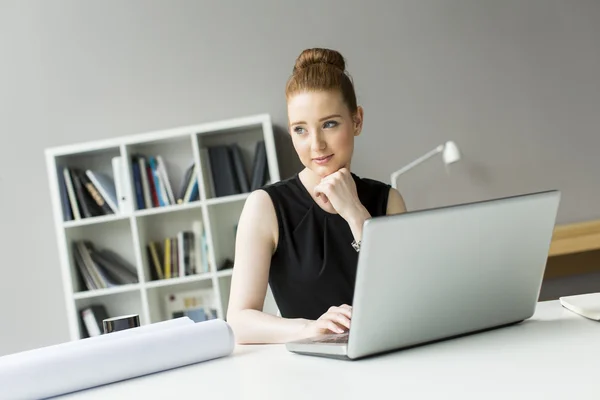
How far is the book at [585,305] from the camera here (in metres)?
1.26

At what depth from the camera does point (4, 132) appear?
14.2 ft

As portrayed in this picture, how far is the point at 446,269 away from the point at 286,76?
10.7 feet

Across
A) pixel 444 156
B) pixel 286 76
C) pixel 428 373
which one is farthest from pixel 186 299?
pixel 428 373

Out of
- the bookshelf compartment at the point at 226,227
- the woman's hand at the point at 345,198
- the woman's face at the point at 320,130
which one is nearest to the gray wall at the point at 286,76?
the bookshelf compartment at the point at 226,227

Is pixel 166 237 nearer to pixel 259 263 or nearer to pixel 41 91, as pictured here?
pixel 41 91

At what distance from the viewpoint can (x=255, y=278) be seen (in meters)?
2.02

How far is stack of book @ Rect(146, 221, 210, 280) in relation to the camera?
3.98m

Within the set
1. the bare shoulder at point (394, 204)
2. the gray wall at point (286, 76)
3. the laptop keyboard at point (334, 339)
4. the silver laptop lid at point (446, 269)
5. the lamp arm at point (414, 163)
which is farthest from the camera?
the gray wall at point (286, 76)

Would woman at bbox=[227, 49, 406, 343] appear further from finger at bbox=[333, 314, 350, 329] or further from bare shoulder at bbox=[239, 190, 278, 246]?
finger at bbox=[333, 314, 350, 329]

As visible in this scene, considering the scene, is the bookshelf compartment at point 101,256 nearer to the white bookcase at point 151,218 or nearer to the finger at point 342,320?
the white bookcase at point 151,218

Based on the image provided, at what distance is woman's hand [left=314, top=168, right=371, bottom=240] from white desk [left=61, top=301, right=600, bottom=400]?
27.1 inches

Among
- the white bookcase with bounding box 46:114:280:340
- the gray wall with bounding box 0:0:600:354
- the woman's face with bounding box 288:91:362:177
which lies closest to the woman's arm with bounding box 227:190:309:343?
the woman's face with bounding box 288:91:362:177

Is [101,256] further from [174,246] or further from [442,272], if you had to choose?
[442,272]

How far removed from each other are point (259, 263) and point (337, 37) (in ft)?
8.13
